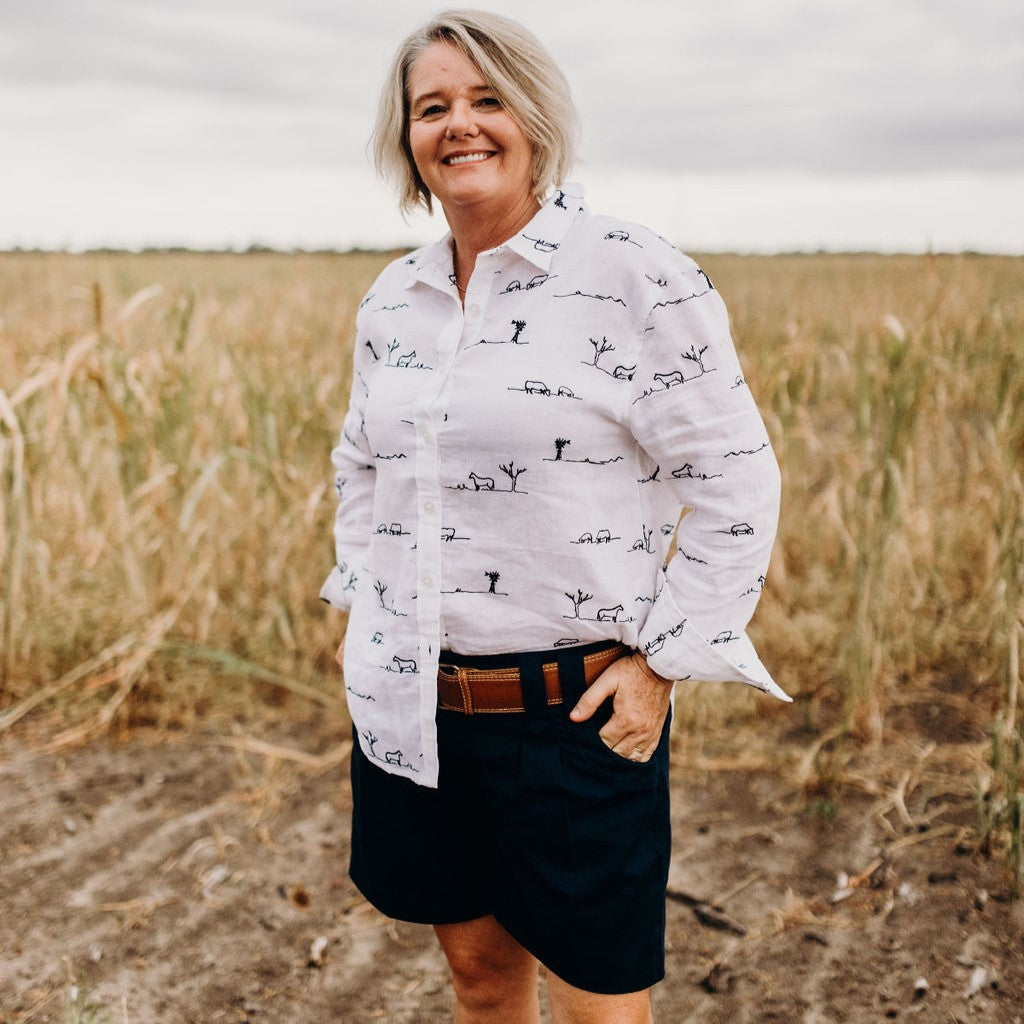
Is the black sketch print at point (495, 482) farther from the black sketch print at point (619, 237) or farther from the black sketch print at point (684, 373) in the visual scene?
the black sketch print at point (619, 237)

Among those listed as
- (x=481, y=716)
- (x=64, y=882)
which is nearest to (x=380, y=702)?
(x=481, y=716)

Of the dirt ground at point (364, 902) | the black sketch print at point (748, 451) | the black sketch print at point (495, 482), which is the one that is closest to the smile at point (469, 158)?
the black sketch print at point (495, 482)

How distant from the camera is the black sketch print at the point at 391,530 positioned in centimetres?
134

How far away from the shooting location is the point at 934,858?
2287 mm

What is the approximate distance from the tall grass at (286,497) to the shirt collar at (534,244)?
4.62ft

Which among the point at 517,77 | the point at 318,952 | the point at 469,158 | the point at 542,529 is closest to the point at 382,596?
the point at 542,529

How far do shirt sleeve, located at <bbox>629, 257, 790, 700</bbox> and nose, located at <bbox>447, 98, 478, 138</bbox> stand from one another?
1.19ft

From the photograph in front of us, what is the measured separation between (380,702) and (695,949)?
3.85 ft

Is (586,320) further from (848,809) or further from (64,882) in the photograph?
(64,882)

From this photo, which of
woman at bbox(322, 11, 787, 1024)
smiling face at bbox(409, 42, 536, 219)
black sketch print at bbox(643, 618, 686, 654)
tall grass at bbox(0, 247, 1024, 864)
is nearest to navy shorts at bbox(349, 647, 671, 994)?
woman at bbox(322, 11, 787, 1024)

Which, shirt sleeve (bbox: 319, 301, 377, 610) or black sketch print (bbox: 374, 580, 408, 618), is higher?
shirt sleeve (bbox: 319, 301, 377, 610)

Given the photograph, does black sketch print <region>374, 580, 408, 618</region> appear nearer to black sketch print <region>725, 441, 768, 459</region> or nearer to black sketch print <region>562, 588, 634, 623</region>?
black sketch print <region>562, 588, 634, 623</region>

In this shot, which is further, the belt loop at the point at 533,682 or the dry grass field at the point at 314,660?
the dry grass field at the point at 314,660

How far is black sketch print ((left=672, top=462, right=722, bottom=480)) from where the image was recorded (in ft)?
3.84
